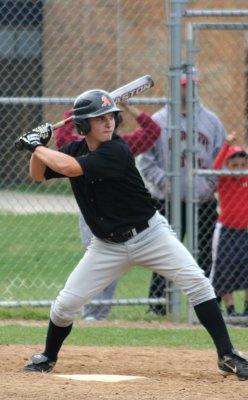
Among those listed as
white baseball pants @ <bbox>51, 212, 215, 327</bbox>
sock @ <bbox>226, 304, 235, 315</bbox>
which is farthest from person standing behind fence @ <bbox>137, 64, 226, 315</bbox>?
white baseball pants @ <bbox>51, 212, 215, 327</bbox>

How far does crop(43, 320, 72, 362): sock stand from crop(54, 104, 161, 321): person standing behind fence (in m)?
2.08

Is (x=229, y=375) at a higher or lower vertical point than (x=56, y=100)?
lower

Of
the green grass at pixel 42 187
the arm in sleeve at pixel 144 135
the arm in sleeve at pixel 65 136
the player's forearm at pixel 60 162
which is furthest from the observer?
the green grass at pixel 42 187

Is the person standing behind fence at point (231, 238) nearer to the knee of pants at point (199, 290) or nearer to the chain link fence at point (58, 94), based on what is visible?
the chain link fence at point (58, 94)

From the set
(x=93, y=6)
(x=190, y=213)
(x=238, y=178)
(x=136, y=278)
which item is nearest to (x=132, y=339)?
(x=190, y=213)

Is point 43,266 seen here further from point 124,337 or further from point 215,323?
point 215,323

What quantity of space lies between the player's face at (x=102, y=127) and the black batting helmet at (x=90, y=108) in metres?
0.03

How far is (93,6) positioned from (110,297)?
157 inches

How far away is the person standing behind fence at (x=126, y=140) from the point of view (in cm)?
771

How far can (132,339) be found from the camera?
714 cm

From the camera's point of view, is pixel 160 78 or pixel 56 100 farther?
pixel 160 78

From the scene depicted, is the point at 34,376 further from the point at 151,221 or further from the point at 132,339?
the point at 132,339

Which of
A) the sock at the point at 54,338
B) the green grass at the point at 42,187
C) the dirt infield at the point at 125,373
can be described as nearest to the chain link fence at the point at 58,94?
the green grass at the point at 42,187

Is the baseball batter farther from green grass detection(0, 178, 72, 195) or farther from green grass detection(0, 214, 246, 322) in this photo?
green grass detection(0, 178, 72, 195)
